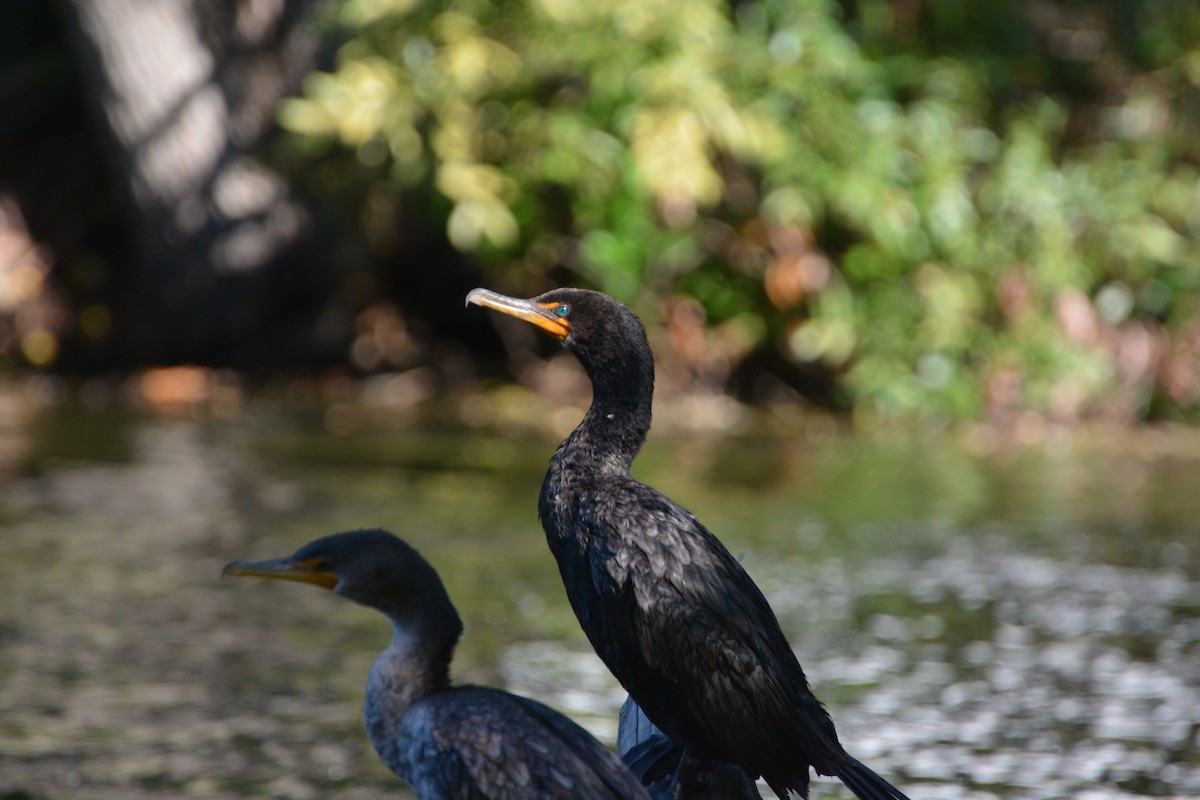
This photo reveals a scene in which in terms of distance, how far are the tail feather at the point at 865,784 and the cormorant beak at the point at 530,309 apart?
115 cm

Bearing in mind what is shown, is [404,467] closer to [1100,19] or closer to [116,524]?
[116,524]

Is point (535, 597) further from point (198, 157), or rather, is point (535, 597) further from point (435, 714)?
point (198, 157)

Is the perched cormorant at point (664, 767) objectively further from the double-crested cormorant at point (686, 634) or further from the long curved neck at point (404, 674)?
the long curved neck at point (404, 674)

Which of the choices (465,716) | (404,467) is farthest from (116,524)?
(465,716)

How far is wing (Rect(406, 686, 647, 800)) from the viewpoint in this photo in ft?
10.00

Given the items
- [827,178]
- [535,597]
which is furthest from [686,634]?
[827,178]

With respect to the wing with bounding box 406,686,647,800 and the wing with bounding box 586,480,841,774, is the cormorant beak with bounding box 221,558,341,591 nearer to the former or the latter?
the wing with bounding box 406,686,647,800

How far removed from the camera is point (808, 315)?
10875mm

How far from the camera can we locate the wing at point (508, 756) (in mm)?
3047

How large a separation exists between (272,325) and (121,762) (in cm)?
748

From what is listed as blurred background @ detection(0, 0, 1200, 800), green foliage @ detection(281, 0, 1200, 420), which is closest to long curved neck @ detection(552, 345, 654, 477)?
blurred background @ detection(0, 0, 1200, 800)

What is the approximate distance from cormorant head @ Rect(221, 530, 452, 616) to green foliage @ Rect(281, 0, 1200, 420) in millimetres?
6314

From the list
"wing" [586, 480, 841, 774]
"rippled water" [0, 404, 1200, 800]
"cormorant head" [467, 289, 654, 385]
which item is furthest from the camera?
"rippled water" [0, 404, 1200, 800]

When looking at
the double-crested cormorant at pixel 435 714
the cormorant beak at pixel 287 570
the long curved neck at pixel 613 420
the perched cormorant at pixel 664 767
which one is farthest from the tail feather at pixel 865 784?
the cormorant beak at pixel 287 570
